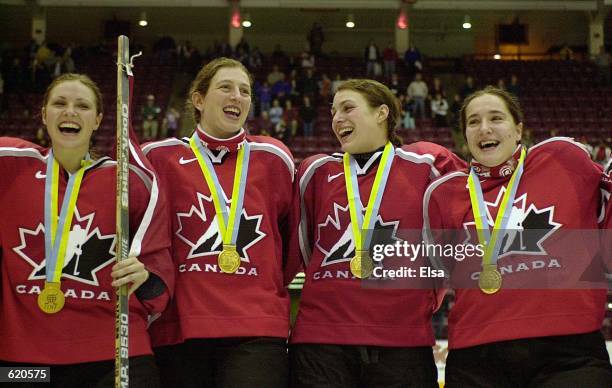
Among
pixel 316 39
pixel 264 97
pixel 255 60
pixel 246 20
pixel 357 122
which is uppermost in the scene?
pixel 246 20

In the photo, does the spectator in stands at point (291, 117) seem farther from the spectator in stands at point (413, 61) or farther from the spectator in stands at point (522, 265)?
the spectator in stands at point (522, 265)

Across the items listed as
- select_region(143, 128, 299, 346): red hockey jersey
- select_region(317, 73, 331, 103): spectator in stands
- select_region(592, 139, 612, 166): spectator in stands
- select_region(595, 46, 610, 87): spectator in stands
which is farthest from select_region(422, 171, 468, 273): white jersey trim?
select_region(595, 46, 610, 87): spectator in stands

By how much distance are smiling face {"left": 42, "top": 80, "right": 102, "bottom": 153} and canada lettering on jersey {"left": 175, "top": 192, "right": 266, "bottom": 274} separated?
518mm

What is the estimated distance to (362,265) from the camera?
318 cm

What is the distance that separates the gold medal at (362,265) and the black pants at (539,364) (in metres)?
0.52

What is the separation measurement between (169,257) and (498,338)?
1.36 metres

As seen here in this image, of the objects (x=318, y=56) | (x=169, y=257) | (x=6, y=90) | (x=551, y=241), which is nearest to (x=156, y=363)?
(x=169, y=257)

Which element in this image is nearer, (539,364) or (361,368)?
(539,364)

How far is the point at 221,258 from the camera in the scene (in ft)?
10.3

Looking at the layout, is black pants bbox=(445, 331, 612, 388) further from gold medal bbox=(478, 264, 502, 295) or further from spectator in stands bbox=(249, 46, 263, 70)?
spectator in stands bbox=(249, 46, 263, 70)

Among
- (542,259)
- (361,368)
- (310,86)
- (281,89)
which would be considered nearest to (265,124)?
(281,89)

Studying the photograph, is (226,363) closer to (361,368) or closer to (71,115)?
(361,368)

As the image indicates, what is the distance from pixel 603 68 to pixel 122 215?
18.1 metres

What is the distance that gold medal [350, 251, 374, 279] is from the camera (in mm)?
3184
